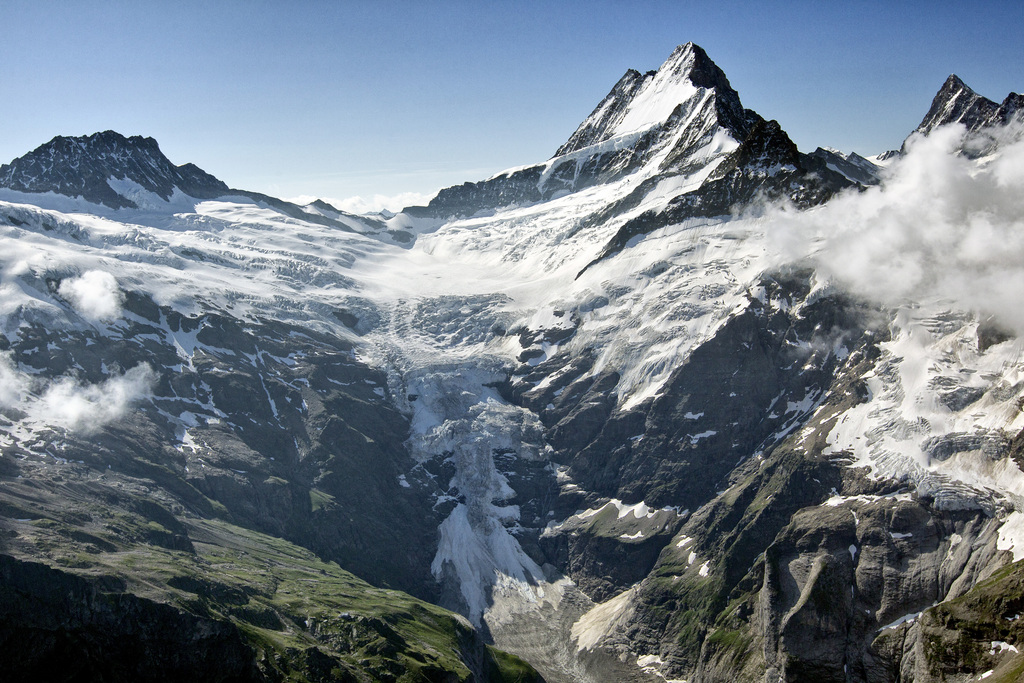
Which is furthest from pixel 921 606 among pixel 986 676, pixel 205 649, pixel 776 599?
pixel 205 649

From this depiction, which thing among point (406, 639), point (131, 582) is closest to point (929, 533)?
point (406, 639)

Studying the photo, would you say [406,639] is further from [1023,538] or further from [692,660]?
[1023,538]

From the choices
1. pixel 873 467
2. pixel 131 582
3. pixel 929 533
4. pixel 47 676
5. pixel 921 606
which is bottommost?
pixel 47 676

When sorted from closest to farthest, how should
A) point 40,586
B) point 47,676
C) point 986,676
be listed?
point 986,676, point 47,676, point 40,586

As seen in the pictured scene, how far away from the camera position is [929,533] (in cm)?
17538

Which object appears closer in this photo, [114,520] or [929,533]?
[929,533]

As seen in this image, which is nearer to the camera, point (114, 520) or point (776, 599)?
point (776, 599)

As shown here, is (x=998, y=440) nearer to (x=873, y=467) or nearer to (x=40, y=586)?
(x=873, y=467)

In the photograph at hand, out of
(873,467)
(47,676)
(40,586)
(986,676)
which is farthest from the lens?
(873,467)

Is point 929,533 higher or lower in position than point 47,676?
higher

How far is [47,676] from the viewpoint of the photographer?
5281 inches

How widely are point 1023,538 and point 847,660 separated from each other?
132 feet

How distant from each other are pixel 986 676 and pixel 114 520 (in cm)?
17900

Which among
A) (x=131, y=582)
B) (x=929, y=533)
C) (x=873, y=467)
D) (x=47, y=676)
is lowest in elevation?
(x=47, y=676)
